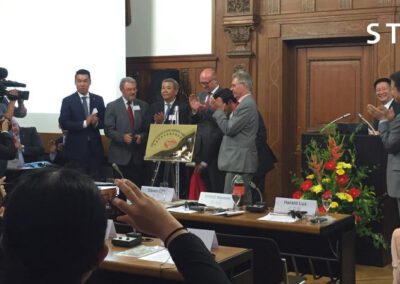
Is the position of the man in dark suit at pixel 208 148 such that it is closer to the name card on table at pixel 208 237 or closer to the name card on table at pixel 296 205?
the name card on table at pixel 296 205

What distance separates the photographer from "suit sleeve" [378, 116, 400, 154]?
4840mm

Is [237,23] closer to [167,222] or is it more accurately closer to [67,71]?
[67,71]

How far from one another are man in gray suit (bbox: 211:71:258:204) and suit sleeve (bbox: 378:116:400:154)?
115 centimetres

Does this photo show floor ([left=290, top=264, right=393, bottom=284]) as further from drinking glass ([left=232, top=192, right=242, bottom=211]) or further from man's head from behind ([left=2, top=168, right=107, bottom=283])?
man's head from behind ([left=2, top=168, right=107, bottom=283])

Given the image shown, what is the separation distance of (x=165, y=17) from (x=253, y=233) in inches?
180

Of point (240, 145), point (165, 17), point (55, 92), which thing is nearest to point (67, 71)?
point (55, 92)

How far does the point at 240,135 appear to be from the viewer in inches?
225

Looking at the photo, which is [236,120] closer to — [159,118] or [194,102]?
[194,102]

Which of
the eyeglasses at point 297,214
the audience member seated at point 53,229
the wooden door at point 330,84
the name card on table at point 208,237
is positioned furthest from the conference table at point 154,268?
the wooden door at point 330,84

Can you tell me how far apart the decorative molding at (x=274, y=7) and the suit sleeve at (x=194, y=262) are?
20.6ft

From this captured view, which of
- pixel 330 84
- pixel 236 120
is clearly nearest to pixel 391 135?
pixel 236 120

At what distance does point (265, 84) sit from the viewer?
7.32 metres

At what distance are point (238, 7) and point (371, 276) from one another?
3.54m

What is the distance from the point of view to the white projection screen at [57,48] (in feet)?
24.7
